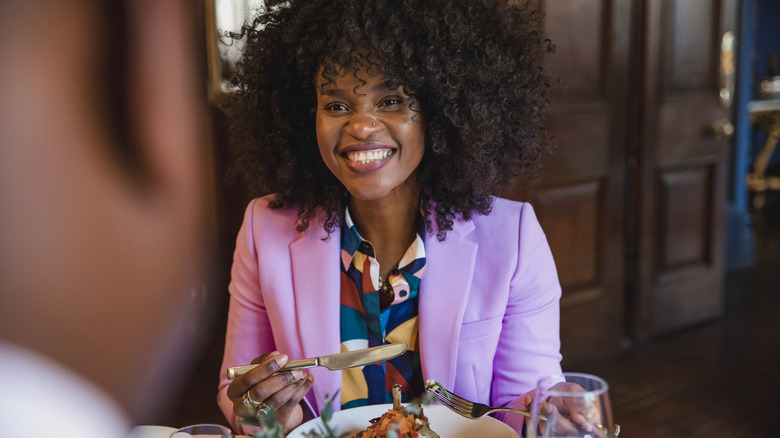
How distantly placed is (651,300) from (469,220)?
7.79 ft

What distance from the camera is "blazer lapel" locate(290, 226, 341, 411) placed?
1.33 meters

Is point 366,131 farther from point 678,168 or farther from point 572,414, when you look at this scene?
point 678,168

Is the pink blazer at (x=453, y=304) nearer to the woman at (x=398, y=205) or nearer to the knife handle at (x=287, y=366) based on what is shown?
the woman at (x=398, y=205)

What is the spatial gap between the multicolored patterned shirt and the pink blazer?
43 mm

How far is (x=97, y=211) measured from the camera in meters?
2.45

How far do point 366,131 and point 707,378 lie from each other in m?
2.43

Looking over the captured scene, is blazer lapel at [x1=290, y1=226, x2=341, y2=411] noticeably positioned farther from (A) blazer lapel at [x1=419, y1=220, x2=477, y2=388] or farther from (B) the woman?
(A) blazer lapel at [x1=419, y1=220, x2=477, y2=388]

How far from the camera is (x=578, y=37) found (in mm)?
2953

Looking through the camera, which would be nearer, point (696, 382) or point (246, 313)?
point (246, 313)

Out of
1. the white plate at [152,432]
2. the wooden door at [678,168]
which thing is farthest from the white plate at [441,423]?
the wooden door at [678,168]

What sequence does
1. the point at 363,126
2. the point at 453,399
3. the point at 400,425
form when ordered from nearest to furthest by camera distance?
the point at 400,425, the point at 453,399, the point at 363,126

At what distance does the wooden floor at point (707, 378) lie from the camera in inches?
103

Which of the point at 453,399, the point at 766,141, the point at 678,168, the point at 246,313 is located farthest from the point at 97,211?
the point at 766,141

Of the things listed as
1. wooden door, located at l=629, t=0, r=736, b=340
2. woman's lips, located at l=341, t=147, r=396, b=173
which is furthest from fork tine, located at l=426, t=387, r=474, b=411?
wooden door, located at l=629, t=0, r=736, b=340
